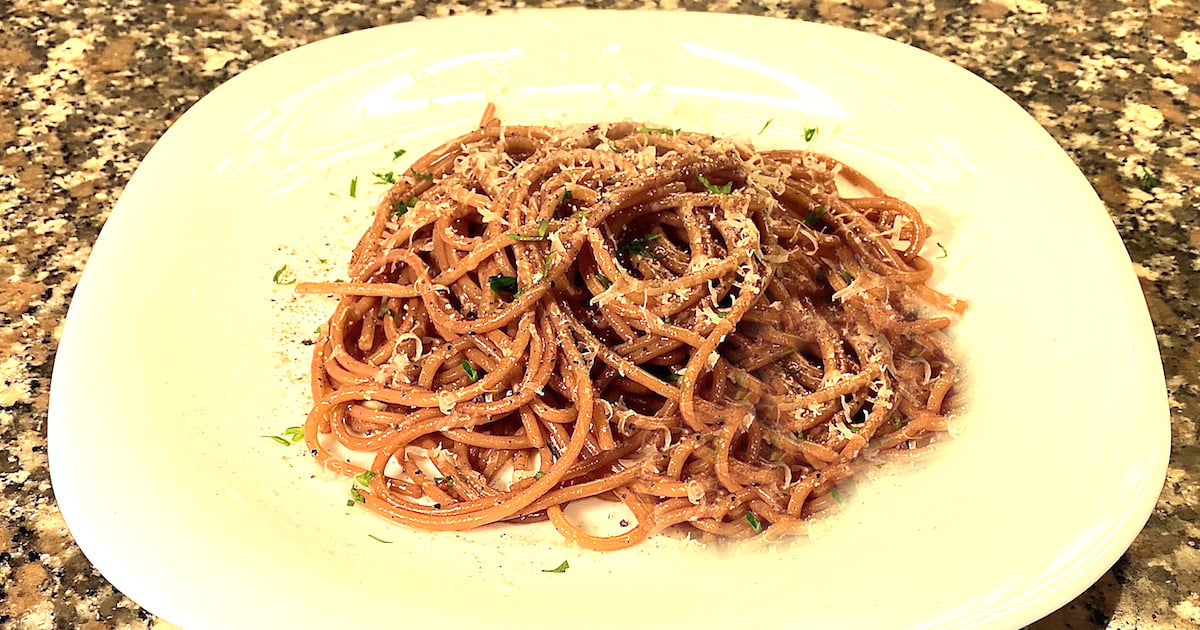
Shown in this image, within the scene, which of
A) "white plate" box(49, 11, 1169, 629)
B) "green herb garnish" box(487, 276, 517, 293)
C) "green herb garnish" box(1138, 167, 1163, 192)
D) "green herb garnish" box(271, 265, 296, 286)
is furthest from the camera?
"green herb garnish" box(1138, 167, 1163, 192)

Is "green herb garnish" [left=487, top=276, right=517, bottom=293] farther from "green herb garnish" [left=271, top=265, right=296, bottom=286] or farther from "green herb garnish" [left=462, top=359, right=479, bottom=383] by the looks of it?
"green herb garnish" [left=271, top=265, right=296, bottom=286]

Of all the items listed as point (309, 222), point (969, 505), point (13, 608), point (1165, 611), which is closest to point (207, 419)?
point (13, 608)

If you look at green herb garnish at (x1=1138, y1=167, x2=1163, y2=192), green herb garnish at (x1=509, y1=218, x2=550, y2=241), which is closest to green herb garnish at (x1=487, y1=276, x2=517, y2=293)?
green herb garnish at (x1=509, y1=218, x2=550, y2=241)

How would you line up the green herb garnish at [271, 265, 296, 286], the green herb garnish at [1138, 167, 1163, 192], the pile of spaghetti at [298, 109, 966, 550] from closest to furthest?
the pile of spaghetti at [298, 109, 966, 550], the green herb garnish at [271, 265, 296, 286], the green herb garnish at [1138, 167, 1163, 192]

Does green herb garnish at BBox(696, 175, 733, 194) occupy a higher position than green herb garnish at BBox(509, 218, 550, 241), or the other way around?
green herb garnish at BBox(696, 175, 733, 194)

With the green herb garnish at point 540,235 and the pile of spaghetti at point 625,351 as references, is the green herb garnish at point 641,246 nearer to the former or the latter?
the pile of spaghetti at point 625,351

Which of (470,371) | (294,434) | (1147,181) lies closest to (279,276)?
(294,434)

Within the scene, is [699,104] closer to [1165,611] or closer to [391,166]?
[391,166]
